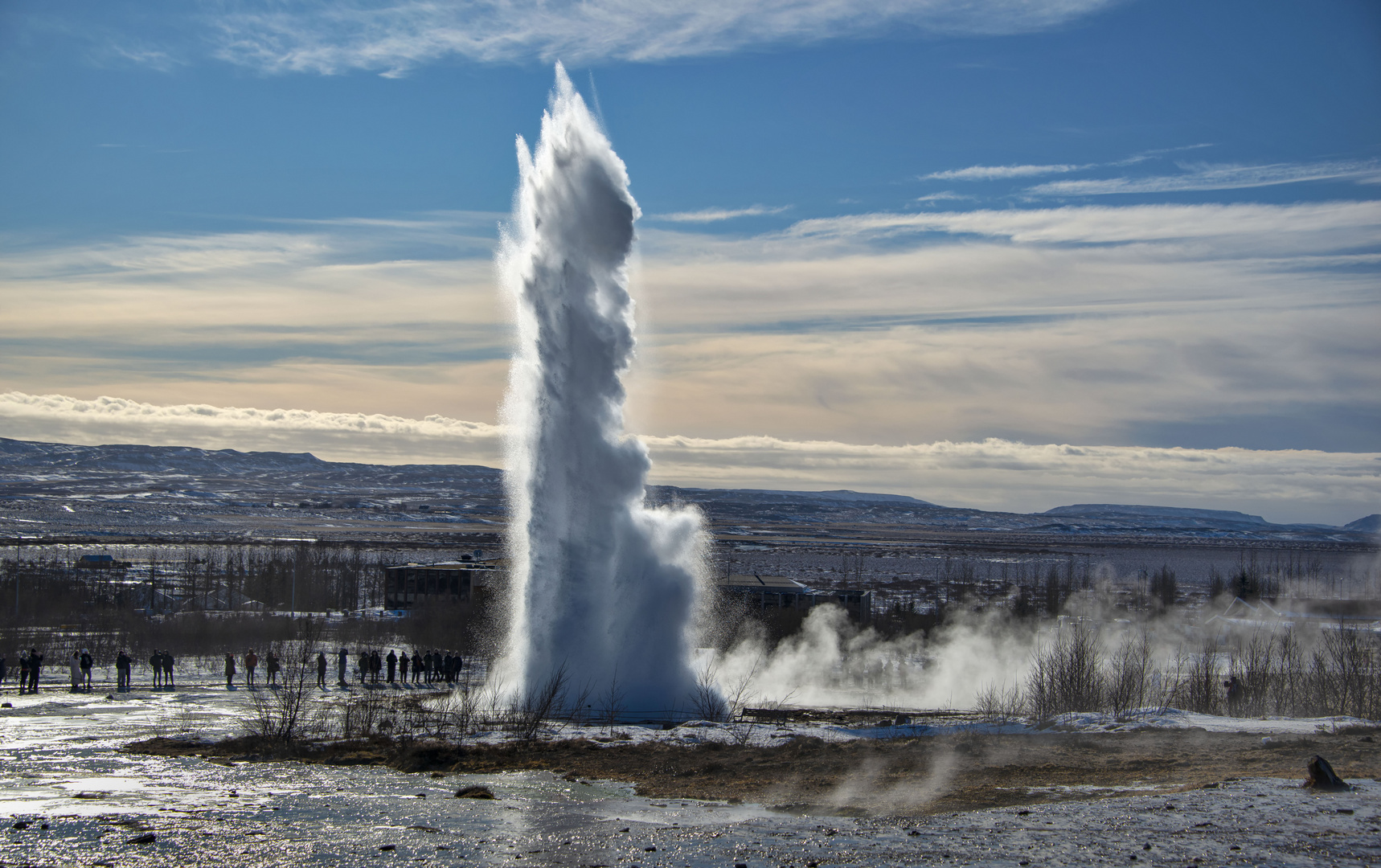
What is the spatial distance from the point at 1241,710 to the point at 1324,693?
9.83ft

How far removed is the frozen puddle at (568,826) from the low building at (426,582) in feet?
259

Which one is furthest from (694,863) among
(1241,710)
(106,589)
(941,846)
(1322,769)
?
(106,589)

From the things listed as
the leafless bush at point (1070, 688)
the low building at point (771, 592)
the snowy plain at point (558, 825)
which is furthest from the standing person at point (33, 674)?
the low building at point (771, 592)

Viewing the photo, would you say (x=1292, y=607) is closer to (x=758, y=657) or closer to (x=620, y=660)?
(x=758, y=657)

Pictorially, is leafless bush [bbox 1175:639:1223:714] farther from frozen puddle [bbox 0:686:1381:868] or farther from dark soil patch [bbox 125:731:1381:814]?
frozen puddle [bbox 0:686:1381:868]

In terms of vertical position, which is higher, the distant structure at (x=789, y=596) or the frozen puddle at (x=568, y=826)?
the frozen puddle at (x=568, y=826)

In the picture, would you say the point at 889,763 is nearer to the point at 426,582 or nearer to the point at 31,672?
the point at 31,672

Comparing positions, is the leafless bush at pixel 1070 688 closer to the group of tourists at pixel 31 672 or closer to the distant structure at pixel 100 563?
the group of tourists at pixel 31 672

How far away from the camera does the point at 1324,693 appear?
37125 mm

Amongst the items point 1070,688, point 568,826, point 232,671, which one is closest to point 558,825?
point 568,826

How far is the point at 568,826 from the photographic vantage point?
1689 centimetres

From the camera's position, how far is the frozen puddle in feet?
47.4

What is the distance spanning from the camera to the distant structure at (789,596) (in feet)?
257

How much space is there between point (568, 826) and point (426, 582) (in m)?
90.5
